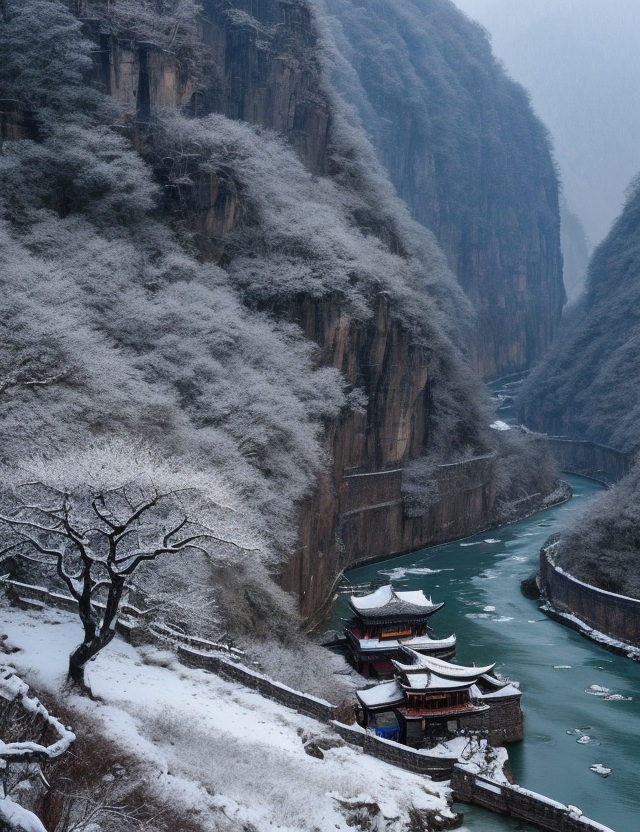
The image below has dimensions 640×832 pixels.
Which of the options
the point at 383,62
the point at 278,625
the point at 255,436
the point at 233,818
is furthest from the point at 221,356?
the point at 383,62

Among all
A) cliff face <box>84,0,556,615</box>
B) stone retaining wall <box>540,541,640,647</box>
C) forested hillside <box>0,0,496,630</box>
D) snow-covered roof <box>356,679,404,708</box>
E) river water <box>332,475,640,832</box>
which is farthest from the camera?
cliff face <box>84,0,556,615</box>

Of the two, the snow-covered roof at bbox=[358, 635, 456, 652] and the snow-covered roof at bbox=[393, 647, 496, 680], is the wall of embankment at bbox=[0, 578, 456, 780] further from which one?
the snow-covered roof at bbox=[358, 635, 456, 652]

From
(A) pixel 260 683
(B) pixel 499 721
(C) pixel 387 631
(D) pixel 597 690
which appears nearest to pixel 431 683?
(B) pixel 499 721

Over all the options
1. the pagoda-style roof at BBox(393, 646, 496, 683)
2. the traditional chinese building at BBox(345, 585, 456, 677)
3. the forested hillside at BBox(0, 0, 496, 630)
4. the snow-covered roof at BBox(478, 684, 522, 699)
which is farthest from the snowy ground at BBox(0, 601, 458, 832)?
the traditional chinese building at BBox(345, 585, 456, 677)

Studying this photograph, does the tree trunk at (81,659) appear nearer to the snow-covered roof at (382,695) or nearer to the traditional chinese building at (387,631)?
the snow-covered roof at (382,695)

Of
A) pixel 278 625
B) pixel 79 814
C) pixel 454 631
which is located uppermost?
pixel 79 814

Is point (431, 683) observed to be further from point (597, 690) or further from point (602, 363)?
point (602, 363)

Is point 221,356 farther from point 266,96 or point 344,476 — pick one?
point 266,96
